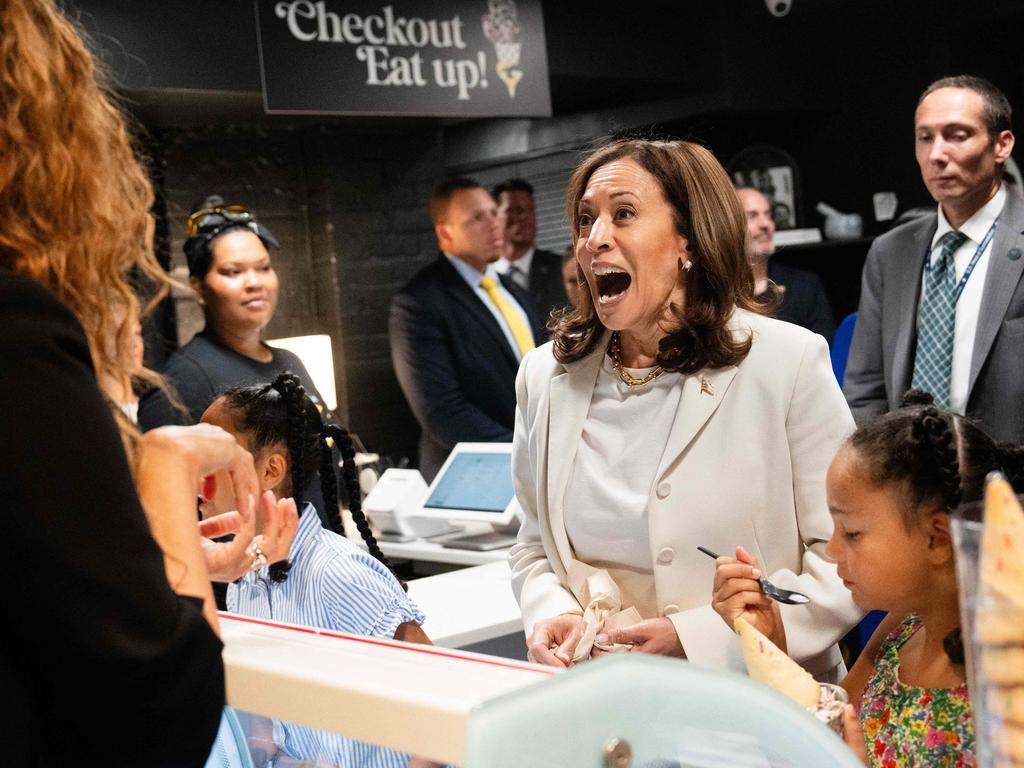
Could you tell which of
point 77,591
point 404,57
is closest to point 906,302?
point 404,57

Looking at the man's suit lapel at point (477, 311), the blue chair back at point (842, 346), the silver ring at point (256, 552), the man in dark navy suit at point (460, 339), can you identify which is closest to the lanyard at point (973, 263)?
Result: the blue chair back at point (842, 346)

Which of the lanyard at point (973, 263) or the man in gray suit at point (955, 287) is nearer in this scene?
the man in gray suit at point (955, 287)

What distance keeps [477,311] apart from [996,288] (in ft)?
7.33

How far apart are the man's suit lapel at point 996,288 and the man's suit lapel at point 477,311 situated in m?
2.11

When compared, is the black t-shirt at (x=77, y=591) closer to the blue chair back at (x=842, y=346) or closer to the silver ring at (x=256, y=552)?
the silver ring at (x=256, y=552)

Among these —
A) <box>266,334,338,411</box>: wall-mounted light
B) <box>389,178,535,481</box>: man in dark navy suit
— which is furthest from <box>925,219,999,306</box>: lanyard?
<box>266,334,338,411</box>: wall-mounted light

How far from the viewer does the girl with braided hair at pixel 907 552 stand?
1.51 metres

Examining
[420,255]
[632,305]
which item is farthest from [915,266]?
[420,255]

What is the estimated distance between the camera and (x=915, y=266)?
3.27 meters

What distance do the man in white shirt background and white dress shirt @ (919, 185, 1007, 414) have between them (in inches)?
117

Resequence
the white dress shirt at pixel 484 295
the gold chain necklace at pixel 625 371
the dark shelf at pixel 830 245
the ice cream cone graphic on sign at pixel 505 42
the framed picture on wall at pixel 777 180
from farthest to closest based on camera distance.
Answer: the framed picture on wall at pixel 777 180 < the dark shelf at pixel 830 245 < the white dress shirt at pixel 484 295 < the ice cream cone graphic on sign at pixel 505 42 < the gold chain necklace at pixel 625 371

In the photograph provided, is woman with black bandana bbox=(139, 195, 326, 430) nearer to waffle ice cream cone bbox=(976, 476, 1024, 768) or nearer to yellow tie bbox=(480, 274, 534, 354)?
yellow tie bbox=(480, 274, 534, 354)

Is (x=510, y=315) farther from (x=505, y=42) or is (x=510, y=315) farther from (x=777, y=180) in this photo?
(x=777, y=180)

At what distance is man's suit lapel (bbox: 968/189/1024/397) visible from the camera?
121 inches
